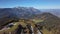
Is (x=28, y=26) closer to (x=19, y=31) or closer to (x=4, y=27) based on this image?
(x=19, y=31)

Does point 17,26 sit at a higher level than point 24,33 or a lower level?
higher

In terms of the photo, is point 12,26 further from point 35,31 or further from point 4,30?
point 35,31

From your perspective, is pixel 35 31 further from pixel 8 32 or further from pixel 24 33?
pixel 8 32

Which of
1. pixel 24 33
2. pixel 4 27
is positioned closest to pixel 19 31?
pixel 24 33

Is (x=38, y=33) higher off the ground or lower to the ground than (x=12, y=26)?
lower

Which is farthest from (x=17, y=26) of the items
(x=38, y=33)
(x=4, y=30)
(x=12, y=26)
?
(x=38, y=33)

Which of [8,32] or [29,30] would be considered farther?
[29,30]

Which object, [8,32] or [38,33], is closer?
[8,32]

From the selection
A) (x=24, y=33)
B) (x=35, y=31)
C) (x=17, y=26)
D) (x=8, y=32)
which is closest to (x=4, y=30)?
(x=8, y=32)
